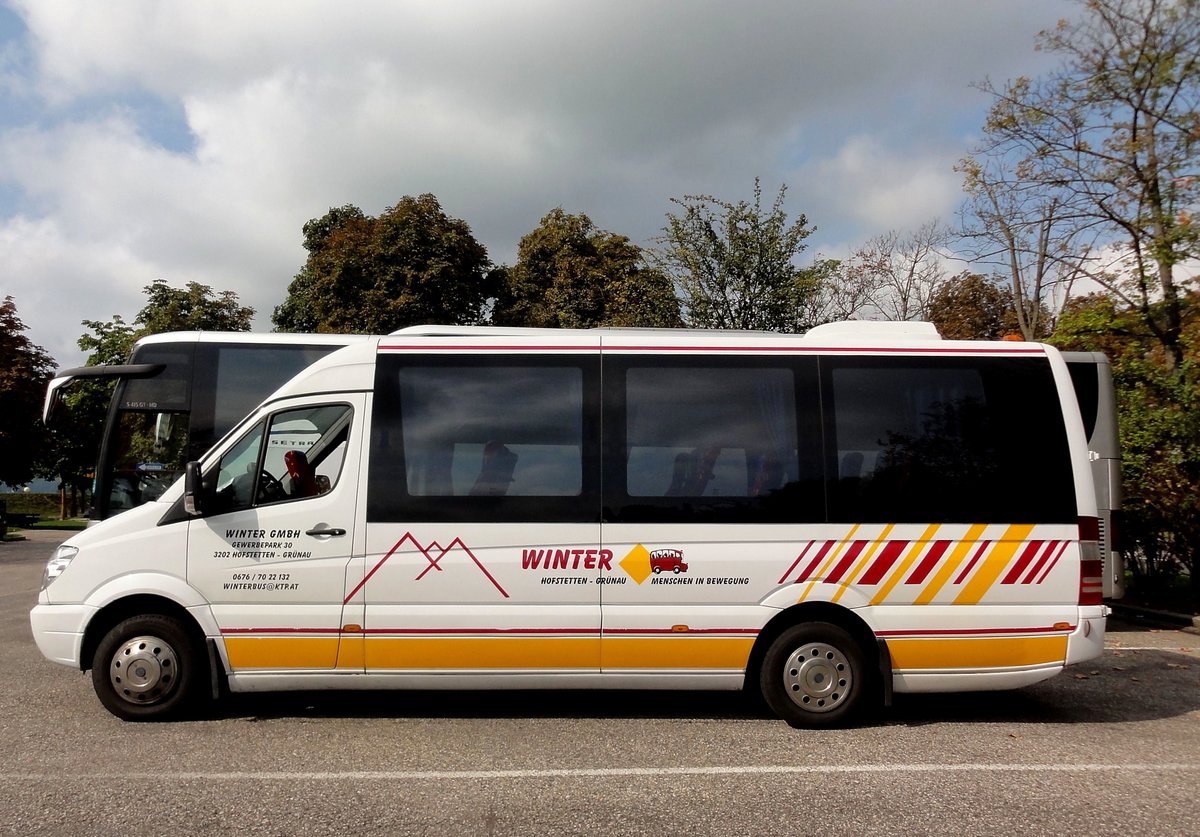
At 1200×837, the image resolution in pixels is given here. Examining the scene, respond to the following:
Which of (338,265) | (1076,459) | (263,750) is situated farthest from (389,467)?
(338,265)

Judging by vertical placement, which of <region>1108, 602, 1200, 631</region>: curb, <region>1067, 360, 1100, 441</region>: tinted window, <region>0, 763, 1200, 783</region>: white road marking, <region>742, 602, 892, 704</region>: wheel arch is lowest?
<region>0, 763, 1200, 783</region>: white road marking

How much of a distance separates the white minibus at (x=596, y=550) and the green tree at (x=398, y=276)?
23737 millimetres

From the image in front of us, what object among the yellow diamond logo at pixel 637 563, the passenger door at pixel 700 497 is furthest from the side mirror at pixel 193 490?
the yellow diamond logo at pixel 637 563

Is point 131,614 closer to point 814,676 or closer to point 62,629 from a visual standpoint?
point 62,629

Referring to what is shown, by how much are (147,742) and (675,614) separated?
354 centimetres

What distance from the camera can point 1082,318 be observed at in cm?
1351

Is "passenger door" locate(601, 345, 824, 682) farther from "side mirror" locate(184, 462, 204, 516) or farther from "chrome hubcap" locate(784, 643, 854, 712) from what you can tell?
"side mirror" locate(184, 462, 204, 516)

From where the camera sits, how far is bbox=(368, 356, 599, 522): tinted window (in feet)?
21.2

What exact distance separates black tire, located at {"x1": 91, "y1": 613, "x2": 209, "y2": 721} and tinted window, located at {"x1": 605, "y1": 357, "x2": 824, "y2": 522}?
3.16 m

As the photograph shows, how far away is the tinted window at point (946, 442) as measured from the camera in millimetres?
6520

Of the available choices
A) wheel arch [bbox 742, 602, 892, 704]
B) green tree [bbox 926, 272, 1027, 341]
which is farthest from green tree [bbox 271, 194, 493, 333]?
wheel arch [bbox 742, 602, 892, 704]

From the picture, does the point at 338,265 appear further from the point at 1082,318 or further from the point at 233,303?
the point at 1082,318

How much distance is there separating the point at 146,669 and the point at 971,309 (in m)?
33.6

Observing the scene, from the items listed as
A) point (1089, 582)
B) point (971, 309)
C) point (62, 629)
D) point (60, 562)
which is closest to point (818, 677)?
point (1089, 582)
